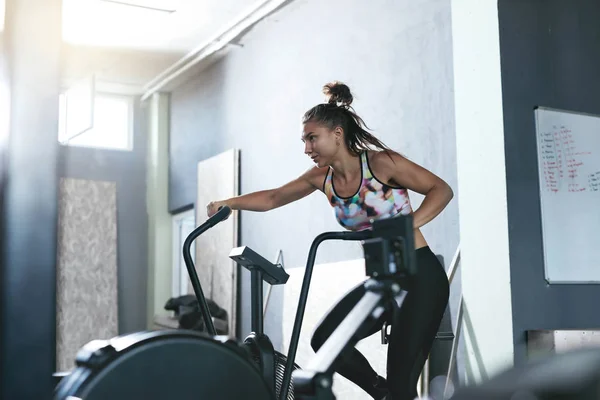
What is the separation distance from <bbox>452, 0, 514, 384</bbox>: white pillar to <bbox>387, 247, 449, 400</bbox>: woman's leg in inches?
40.4

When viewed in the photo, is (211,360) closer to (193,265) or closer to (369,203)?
(193,265)

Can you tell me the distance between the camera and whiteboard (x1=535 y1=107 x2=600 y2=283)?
3.62 m

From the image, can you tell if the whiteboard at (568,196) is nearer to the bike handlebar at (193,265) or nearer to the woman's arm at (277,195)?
the woman's arm at (277,195)

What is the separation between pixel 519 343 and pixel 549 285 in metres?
0.32

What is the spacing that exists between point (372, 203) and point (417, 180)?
0.58 ft

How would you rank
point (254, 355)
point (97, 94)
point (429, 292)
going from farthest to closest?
point (97, 94)
point (429, 292)
point (254, 355)

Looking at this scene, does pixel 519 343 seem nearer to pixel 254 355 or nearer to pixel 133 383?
pixel 254 355

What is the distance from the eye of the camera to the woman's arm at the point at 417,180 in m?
2.46

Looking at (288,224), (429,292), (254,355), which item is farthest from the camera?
(288,224)

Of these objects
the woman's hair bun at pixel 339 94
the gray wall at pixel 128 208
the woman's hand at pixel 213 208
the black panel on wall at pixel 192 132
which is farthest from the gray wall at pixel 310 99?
the woman's hand at pixel 213 208

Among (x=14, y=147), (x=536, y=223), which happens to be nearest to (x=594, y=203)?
(x=536, y=223)

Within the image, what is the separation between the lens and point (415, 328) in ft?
8.23

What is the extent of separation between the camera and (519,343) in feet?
11.4

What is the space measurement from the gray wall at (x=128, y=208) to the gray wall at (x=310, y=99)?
25.5 inches
